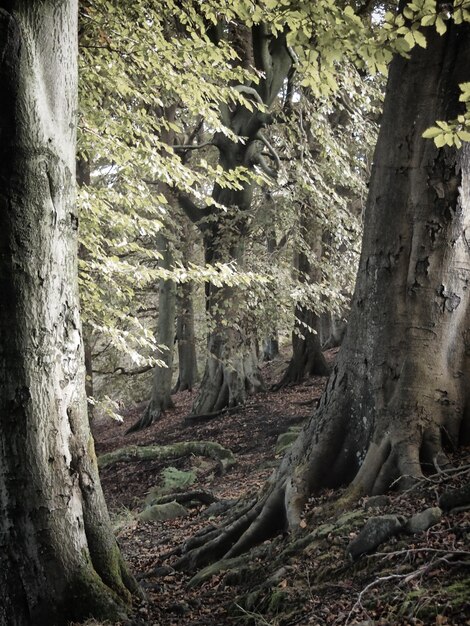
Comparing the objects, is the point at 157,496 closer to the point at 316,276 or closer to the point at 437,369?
the point at 437,369

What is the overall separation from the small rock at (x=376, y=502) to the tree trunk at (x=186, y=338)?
423 inches

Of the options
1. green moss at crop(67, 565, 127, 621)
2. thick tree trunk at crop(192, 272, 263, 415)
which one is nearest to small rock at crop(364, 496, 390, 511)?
green moss at crop(67, 565, 127, 621)

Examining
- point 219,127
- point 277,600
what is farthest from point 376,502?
point 219,127

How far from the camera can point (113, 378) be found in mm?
17875

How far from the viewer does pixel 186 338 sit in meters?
18.8

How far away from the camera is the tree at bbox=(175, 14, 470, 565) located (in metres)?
4.32

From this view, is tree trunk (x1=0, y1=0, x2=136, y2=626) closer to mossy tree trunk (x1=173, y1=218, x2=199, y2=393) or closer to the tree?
the tree

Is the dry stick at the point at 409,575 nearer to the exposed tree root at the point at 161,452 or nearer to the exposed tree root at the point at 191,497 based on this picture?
the exposed tree root at the point at 191,497

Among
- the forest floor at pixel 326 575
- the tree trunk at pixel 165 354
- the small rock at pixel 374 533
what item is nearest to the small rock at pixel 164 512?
the forest floor at pixel 326 575

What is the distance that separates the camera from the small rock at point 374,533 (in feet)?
11.6

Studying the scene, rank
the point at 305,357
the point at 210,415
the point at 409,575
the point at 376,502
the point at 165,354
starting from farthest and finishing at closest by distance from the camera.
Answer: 1. the point at 165,354
2. the point at 305,357
3. the point at 210,415
4. the point at 376,502
5. the point at 409,575

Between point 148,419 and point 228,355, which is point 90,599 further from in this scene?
point 148,419

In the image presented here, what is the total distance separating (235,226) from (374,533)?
32.7 feet

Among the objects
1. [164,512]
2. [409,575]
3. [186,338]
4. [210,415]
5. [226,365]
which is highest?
[186,338]
